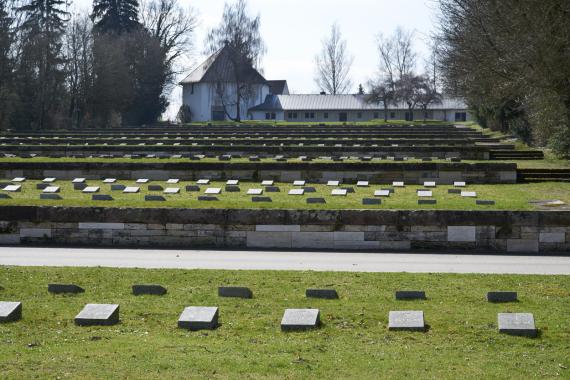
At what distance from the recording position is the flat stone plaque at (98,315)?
9.07 metres

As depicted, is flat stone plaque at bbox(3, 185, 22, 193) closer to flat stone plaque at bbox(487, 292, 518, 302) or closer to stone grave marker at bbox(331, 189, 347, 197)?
stone grave marker at bbox(331, 189, 347, 197)

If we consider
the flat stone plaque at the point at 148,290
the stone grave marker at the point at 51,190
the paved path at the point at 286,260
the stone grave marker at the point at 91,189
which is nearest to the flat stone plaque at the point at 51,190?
the stone grave marker at the point at 51,190

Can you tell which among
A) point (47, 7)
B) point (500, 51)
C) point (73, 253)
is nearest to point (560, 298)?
point (73, 253)

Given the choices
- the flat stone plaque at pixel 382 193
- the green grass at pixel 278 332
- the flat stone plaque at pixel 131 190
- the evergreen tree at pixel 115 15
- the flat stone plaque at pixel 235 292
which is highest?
the evergreen tree at pixel 115 15

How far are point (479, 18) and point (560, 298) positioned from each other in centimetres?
2329

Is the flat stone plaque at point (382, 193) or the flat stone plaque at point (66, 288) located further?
the flat stone plaque at point (382, 193)

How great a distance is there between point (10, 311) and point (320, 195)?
11635 mm

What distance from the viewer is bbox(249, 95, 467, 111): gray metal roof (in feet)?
326

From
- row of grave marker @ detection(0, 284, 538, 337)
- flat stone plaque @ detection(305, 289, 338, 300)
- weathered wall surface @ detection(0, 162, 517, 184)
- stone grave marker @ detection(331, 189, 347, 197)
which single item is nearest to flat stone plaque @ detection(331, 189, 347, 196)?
stone grave marker @ detection(331, 189, 347, 197)

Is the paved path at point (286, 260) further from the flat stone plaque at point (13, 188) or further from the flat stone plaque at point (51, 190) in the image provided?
the flat stone plaque at point (13, 188)

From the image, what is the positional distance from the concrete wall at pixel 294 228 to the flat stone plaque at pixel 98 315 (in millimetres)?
5559

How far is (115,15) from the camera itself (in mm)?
82500

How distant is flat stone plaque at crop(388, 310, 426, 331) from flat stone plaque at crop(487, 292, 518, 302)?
127 centimetres

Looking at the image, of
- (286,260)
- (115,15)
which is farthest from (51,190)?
(115,15)
